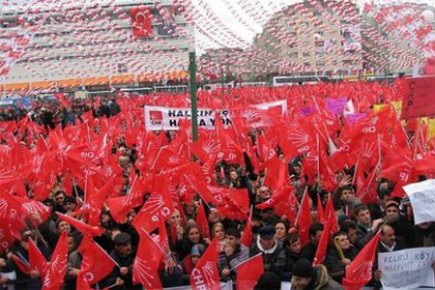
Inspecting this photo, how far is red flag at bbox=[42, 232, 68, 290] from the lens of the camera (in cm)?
598

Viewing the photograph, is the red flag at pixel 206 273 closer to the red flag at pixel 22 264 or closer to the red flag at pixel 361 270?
the red flag at pixel 361 270

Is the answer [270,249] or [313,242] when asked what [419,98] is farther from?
[270,249]

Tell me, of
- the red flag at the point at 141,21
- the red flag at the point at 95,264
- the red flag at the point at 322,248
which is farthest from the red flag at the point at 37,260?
the red flag at the point at 141,21

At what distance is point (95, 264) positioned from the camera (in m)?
6.10

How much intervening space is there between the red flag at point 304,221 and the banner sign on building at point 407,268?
1479 millimetres

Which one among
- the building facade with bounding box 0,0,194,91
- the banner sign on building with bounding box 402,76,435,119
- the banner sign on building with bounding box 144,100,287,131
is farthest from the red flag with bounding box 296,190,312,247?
the building facade with bounding box 0,0,194,91

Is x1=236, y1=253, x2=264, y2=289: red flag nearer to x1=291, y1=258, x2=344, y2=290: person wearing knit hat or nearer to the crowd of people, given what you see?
the crowd of people

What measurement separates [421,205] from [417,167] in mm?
2183

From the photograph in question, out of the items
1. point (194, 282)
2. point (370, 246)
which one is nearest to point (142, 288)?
point (194, 282)

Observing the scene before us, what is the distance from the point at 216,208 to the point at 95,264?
2.38 m

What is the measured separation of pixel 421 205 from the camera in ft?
21.0

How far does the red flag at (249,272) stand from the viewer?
6016mm

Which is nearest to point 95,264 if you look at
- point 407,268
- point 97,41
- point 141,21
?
point 407,268

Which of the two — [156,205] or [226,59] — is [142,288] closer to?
[156,205]
